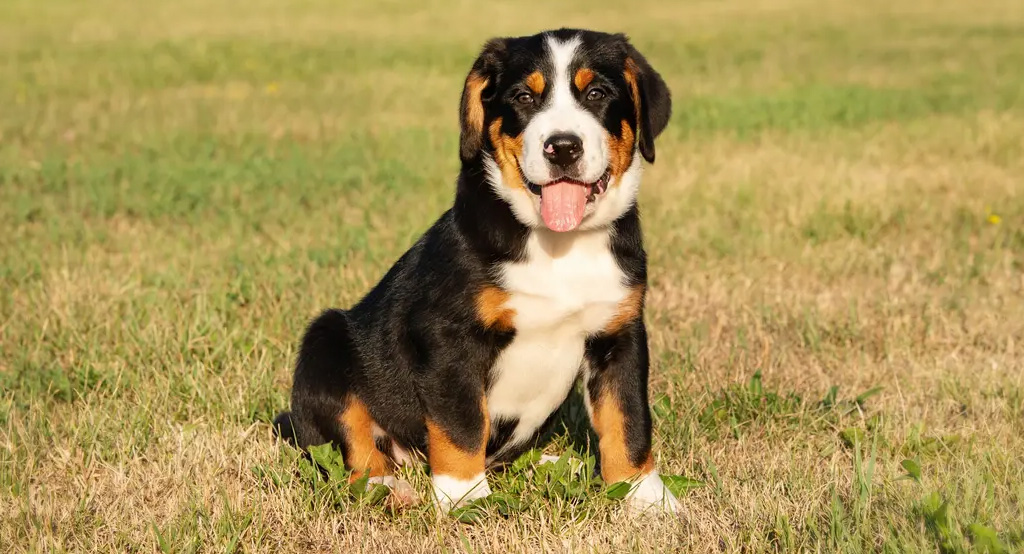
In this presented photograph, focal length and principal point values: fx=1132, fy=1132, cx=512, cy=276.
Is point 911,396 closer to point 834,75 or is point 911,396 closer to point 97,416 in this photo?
point 97,416

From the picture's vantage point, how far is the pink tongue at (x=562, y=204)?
3.70 metres

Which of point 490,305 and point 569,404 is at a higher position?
point 490,305

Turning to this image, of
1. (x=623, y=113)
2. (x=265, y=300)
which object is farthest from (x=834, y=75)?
(x=623, y=113)

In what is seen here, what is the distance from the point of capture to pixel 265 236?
748cm

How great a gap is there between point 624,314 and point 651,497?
61 centimetres

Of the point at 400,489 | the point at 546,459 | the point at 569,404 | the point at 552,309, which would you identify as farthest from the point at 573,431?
the point at 552,309

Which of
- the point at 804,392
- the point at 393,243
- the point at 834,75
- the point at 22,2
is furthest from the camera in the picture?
the point at 22,2

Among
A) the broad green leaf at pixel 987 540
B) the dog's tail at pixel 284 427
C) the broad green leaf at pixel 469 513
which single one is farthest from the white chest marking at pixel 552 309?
the broad green leaf at pixel 987 540

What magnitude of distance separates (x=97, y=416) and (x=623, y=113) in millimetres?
2359

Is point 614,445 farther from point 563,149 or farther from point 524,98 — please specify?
point 524,98

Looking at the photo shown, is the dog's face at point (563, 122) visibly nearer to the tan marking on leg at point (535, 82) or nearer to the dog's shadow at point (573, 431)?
the tan marking on leg at point (535, 82)

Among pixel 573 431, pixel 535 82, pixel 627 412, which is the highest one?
pixel 535 82

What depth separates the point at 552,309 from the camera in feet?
12.0

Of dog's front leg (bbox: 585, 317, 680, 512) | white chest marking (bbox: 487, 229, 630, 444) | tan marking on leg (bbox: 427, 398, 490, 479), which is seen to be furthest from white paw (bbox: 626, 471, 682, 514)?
tan marking on leg (bbox: 427, 398, 490, 479)
